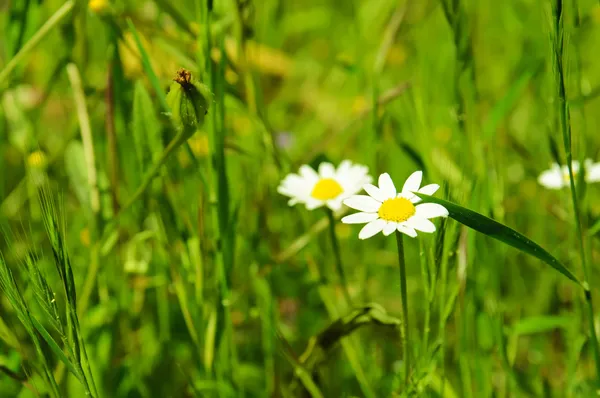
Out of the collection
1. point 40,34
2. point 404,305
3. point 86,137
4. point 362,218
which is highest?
point 40,34

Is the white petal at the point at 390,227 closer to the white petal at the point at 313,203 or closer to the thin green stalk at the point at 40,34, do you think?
the white petal at the point at 313,203

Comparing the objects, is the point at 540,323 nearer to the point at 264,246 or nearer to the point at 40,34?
the point at 264,246

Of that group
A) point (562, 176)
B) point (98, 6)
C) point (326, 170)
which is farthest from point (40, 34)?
point (562, 176)

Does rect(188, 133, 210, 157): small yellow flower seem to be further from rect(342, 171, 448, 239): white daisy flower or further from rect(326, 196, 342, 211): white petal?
rect(342, 171, 448, 239): white daisy flower

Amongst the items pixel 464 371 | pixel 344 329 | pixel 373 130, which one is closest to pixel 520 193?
pixel 373 130

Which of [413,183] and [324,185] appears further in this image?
[324,185]

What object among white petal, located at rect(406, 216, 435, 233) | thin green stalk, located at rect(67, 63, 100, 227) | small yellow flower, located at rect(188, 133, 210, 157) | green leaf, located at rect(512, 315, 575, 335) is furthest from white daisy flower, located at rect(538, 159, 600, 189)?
thin green stalk, located at rect(67, 63, 100, 227)
